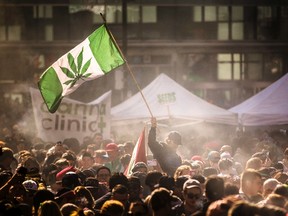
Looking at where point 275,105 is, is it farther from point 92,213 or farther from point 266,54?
point 266,54

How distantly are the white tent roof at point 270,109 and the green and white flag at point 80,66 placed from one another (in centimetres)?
736

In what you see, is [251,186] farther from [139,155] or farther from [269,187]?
[139,155]

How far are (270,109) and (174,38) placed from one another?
29.0m

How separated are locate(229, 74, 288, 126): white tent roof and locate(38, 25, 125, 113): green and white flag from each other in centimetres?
736

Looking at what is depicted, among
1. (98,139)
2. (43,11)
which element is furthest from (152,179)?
(43,11)

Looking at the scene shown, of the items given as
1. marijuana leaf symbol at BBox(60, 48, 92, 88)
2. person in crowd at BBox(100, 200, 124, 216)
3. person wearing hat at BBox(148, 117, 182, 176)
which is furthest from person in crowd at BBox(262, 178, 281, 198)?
marijuana leaf symbol at BBox(60, 48, 92, 88)

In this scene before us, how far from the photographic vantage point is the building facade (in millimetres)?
50969

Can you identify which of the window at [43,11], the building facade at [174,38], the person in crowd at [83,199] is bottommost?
the person in crowd at [83,199]

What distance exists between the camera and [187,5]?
2052 inches

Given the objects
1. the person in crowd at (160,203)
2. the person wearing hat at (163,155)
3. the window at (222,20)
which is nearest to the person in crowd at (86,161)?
the person wearing hat at (163,155)

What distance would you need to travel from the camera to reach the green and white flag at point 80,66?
15898 millimetres

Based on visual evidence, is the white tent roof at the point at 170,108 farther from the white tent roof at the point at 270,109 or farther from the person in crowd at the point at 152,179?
the person in crowd at the point at 152,179

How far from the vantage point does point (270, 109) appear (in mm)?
22906

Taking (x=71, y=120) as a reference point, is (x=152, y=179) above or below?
below
